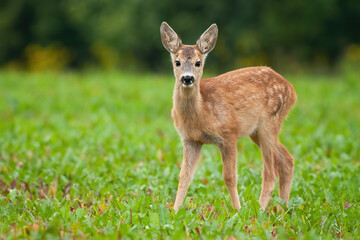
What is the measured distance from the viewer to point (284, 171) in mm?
5898

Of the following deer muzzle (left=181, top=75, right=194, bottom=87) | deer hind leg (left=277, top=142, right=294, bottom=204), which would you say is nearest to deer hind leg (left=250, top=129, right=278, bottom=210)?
deer hind leg (left=277, top=142, right=294, bottom=204)

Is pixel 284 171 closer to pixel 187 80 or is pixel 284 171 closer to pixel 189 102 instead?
pixel 189 102

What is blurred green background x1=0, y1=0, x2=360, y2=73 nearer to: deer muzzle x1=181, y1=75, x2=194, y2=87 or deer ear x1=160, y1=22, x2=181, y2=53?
deer ear x1=160, y1=22, x2=181, y2=53

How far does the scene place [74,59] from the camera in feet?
130

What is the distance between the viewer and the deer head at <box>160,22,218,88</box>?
536cm

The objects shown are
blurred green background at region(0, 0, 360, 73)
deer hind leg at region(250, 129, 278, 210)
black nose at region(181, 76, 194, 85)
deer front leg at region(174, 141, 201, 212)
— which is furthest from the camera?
blurred green background at region(0, 0, 360, 73)

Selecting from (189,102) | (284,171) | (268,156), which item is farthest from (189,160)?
(284,171)

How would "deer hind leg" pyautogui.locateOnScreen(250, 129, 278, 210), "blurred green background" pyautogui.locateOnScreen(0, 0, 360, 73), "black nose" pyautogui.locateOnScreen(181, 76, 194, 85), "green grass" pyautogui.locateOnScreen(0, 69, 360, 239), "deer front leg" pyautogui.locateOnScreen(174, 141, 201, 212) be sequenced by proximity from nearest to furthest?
"green grass" pyautogui.locateOnScreen(0, 69, 360, 239) < "black nose" pyautogui.locateOnScreen(181, 76, 194, 85) < "deer front leg" pyautogui.locateOnScreen(174, 141, 201, 212) < "deer hind leg" pyautogui.locateOnScreen(250, 129, 278, 210) < "blurred green background" pyautogui.locateOnScreen(0, 0, 360, 73)

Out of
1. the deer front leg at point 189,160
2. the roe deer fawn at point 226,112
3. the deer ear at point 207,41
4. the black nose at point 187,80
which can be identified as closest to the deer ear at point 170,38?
the roe deer fawn at point 226,112

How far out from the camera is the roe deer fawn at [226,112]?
18.0 feet

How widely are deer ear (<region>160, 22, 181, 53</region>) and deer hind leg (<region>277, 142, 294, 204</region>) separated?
5.38 feet

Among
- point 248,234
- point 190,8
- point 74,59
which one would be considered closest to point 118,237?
point 248,234

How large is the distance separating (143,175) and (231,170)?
153 centimetres

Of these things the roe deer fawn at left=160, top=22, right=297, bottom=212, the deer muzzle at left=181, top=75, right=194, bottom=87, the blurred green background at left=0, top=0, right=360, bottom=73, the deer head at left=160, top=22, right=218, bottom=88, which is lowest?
the blurred green background at left=0, top=0, right=360, bottom=73
